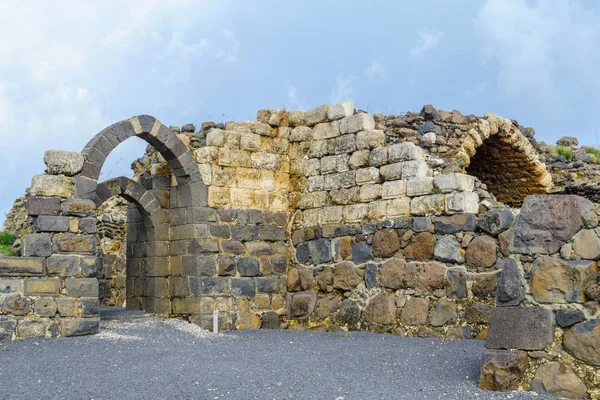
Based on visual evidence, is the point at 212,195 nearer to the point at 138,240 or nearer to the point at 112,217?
the point at 138,240

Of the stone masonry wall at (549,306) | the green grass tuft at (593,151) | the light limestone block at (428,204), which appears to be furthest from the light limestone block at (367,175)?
the green grass tuft at (593,151)

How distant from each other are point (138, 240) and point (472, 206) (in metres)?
5.22

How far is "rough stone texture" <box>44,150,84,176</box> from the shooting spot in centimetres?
908

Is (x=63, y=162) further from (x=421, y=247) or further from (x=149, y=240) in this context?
(x=421, y=247)

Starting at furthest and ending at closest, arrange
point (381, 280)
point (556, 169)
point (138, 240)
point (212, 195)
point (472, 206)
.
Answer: point (556, 169)
point (138, 240)
point (212, 195)
point (381, 280)
point (472, 206)

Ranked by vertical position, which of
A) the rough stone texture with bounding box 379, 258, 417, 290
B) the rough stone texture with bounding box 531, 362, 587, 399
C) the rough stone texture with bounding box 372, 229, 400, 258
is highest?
the rough stone texture with bounding box 372, 229, 400, 258

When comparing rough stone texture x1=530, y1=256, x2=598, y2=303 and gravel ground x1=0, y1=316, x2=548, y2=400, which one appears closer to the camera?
rough stone texture x1=530, y1=256, x2=598, y2=303

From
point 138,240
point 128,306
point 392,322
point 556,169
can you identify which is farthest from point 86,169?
point 556,169

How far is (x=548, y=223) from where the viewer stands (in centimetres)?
Result: 558

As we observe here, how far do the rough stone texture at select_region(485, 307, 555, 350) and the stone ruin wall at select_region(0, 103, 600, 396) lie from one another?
2549mm

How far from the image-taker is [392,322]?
944 centimetres

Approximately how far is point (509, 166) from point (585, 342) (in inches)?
302

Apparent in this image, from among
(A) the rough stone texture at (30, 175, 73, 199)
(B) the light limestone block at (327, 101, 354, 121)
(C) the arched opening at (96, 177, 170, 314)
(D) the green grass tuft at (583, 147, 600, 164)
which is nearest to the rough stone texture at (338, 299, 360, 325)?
(C) the arched opening at (96, 177, 170, 314)

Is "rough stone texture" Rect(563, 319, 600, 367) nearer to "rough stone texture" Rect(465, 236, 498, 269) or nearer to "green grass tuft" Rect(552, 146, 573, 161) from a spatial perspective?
"rough stone texture" Rect(465, 236, 498, 269)
